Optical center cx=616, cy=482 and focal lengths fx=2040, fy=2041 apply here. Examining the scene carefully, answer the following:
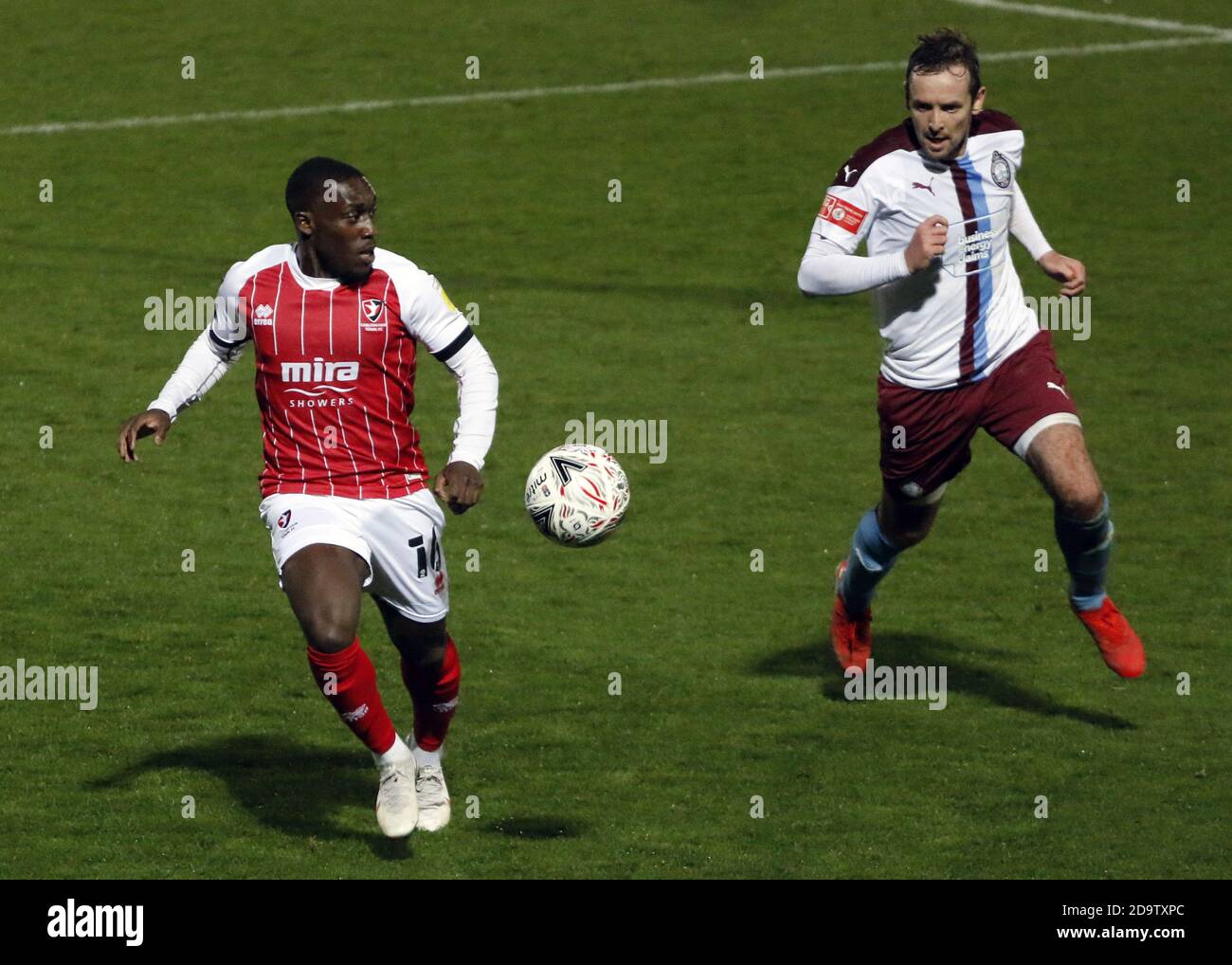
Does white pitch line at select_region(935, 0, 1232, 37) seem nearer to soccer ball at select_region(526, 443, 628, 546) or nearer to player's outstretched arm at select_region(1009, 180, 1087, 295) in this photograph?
player's outstretched arm at select_region(1009, 180, 1087, 295)

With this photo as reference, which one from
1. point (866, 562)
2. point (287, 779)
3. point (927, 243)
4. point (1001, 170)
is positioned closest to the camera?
point (927, 243)

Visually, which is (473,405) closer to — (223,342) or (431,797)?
(223,342)

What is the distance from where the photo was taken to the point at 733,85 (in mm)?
21609

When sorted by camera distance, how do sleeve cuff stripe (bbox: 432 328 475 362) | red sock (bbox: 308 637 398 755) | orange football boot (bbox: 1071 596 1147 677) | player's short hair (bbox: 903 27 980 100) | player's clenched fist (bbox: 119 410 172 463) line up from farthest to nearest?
orange football boot (bbox: 1071 596 1147 677)
player's short hair (bbox: 903 27 980 100)
sleeve cuff stripe (bbox: 432 328 475 362)
player's clenched fist (bbox: 119 410 172 463)
red sock (bbox: 308 637 398 755)

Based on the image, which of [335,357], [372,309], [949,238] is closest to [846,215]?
[949,238]

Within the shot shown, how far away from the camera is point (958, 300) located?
25.9 ft

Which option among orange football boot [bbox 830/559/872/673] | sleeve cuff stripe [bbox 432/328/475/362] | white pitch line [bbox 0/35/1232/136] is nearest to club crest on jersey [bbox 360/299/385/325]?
sleeve cuff stripe [bbox 432/328/475/362]

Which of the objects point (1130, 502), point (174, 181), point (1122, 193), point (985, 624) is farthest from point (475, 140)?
point (985, 624)

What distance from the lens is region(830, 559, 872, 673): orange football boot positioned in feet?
28.7

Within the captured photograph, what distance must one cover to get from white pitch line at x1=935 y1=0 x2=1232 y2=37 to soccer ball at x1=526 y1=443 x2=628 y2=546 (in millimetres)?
18231

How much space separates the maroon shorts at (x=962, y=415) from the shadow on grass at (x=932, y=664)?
3.26 ft

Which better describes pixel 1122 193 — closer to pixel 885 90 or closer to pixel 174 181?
pixel 885 90

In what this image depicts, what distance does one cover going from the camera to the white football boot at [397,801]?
21.8 feet

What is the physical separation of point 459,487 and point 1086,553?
9.11ft
